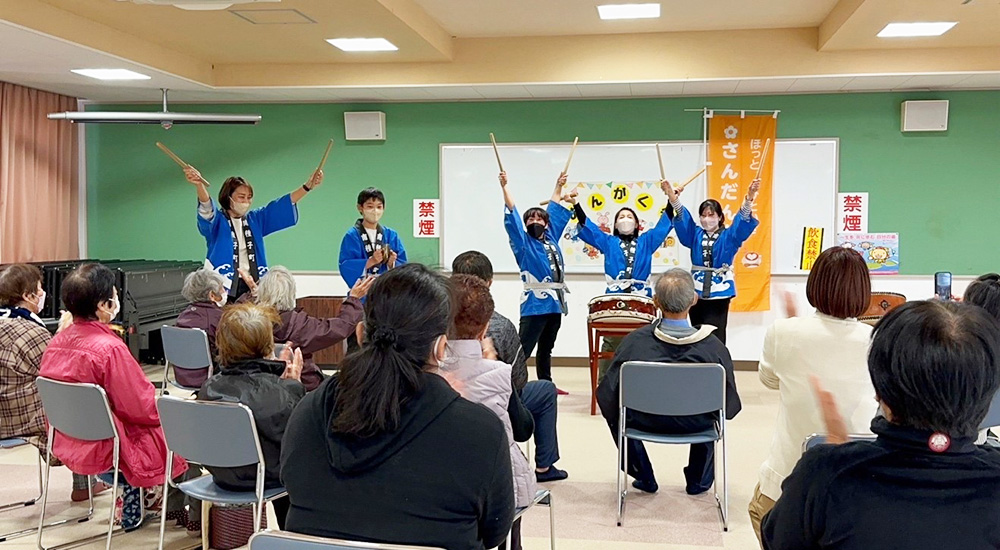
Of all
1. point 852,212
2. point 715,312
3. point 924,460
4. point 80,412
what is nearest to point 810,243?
point 852,212

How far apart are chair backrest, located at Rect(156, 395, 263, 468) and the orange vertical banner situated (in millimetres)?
5343

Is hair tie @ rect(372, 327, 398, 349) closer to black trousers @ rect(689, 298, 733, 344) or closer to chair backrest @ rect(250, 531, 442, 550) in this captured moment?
chair backrest @ rect(250, 531, 442, 550)

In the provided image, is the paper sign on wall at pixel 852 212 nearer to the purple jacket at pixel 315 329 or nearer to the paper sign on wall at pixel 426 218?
the paper sign on wall at pixel 426 218

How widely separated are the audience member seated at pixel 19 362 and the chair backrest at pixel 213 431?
1.05 meters

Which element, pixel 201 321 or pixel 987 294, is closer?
pixel 987 294

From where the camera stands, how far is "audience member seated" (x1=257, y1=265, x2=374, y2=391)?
376cm

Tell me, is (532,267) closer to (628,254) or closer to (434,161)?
(628,254)

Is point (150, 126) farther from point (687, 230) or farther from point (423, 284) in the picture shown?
point (423, 284)

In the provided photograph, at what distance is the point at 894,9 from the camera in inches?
195

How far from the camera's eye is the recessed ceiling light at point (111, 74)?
6199mm

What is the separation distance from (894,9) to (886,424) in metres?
4.48

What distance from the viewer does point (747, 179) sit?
7.16 metres

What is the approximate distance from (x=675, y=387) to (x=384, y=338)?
206 centimetres

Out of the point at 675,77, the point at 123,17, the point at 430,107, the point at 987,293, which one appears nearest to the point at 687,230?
the point at 675,77
